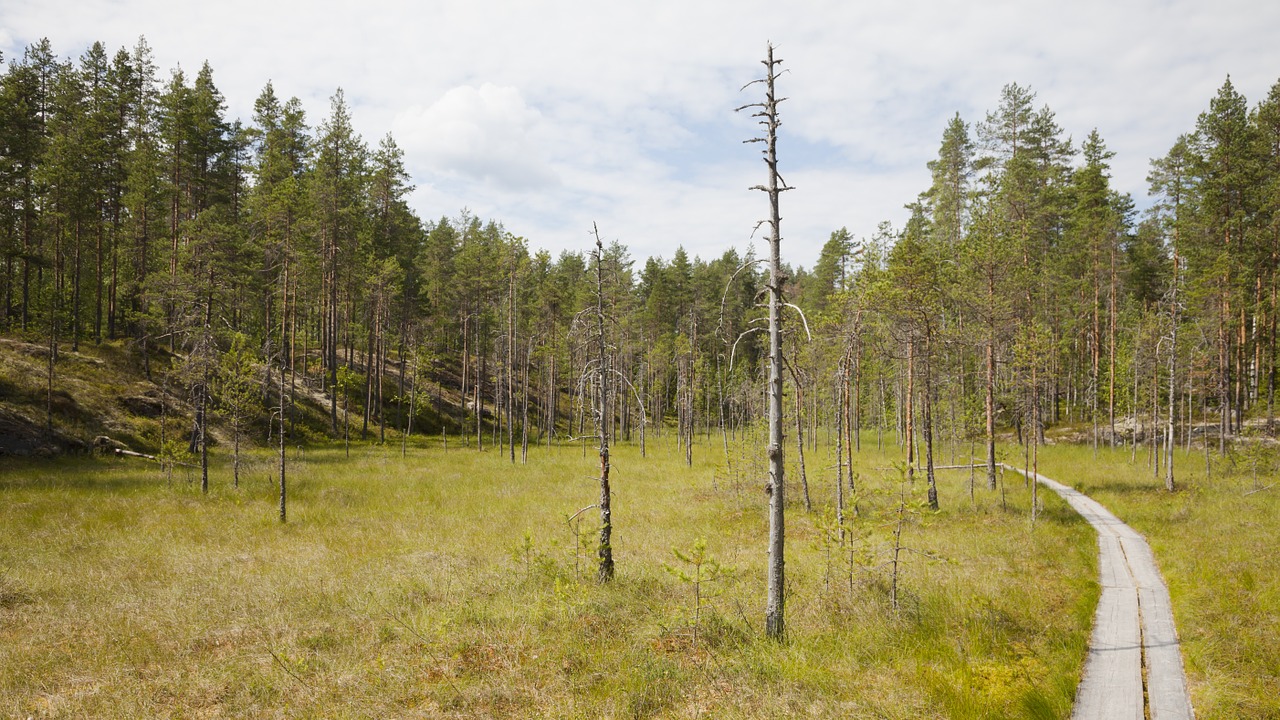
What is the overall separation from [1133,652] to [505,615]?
35.8 ft

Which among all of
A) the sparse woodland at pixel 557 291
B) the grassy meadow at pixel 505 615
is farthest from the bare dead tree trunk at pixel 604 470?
the sparse woodland at pixel 557 291

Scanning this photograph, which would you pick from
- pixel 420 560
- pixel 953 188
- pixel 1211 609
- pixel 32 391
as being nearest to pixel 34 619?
pixel 420 560

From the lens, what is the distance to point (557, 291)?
42125mm

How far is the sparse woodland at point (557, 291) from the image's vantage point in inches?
923

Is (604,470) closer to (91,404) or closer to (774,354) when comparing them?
(774,354)

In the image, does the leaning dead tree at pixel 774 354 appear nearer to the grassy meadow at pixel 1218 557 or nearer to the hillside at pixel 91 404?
the grassy meadow at pixel 1218 557

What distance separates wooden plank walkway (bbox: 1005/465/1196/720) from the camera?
7348mm

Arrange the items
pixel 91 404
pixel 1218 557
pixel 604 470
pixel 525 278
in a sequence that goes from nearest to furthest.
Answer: pixel 604 470
pixel 1218 557
pixel 91 404
pixel 525 278

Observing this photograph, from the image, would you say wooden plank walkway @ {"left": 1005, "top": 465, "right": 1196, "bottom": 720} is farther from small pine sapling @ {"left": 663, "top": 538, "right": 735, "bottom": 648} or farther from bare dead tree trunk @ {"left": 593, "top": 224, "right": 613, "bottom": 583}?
bare dead tree trunk @ {"left": 593, "top": 224, "right": 613, "bottom": 583}

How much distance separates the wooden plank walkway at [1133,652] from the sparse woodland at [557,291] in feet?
26.4

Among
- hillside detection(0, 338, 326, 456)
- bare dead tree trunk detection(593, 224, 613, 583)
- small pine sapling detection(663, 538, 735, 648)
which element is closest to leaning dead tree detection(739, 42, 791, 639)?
small pine sapling detection(663, 538, 735, 648)

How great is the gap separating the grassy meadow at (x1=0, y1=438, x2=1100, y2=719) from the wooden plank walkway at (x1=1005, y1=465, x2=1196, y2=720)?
1.01 ft

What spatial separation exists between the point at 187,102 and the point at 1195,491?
6083cm

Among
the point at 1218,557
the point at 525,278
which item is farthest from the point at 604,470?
the point at 525,278
